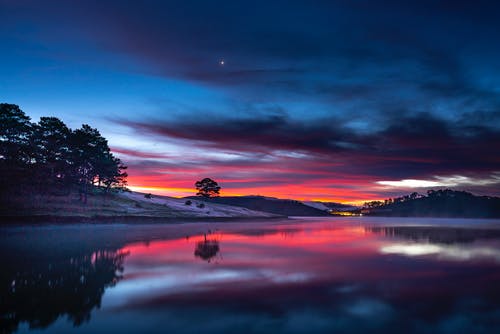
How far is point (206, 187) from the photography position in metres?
138

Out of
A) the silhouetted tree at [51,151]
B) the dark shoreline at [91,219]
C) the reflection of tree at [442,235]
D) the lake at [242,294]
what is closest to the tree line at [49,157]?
the silhouetted tree at [51,151]

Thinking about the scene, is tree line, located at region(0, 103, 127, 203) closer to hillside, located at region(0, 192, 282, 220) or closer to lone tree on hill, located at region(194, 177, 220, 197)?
hillside, located at region(0, 192, 282, 220)

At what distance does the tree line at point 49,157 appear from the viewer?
56812mm

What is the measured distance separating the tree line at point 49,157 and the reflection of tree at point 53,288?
1660 inches

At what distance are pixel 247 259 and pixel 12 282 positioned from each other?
14.4 metres

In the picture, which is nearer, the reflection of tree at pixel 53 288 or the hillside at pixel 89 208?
the reflection of tree at pixel 53 288

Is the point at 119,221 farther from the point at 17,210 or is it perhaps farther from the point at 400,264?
the point at 400,264

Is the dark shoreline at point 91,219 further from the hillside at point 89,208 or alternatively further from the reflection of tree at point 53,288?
the reflection of tree at point 53,288

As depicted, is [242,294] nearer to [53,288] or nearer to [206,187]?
[53,288]

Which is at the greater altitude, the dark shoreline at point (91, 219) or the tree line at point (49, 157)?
the tree line at point (49, 157)

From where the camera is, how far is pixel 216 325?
11219 millimetres

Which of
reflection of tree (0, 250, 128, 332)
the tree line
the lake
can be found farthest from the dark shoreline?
reflection of tree (0, 250, 128, 332)

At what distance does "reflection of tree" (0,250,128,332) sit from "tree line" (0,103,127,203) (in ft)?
138

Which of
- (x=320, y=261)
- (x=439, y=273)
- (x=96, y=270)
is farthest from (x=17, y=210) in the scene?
(x=439, y=273)
